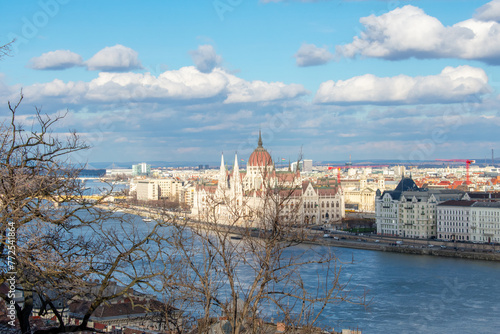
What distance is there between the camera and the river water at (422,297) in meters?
13.0

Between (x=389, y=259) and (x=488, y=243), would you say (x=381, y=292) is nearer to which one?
(x=389, y=259)

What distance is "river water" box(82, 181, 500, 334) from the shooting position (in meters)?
13.0

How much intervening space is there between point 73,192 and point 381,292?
558 inches

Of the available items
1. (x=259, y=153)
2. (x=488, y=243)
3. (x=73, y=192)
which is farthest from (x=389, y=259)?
(x=73, y=192)

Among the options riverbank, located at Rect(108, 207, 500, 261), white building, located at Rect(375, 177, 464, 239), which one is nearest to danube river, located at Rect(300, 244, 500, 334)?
riverbank, located at Rect(108, 207, 500, 261)

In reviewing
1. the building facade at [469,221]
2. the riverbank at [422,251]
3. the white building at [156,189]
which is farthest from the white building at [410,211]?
the white building at [156,189]

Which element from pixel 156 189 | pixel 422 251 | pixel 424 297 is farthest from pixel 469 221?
pixel 156 189

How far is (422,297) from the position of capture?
16.0m

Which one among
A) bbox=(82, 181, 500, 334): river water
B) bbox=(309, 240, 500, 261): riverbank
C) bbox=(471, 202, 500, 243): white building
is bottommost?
bbox=(309, 240, 500, 261): riverbank

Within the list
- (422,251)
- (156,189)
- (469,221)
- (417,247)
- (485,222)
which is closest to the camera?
(422,251)

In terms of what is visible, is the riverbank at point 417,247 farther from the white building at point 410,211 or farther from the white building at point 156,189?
the white building at point 156,189

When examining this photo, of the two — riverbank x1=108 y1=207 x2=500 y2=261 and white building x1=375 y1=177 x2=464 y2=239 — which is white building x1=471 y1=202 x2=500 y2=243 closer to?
riverbank x1=108 y1=207 x2=500 y2=261

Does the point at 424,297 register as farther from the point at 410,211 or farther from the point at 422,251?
the point at 410,211

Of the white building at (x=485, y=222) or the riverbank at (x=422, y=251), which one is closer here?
the riverbank at (x=422, y=251)
